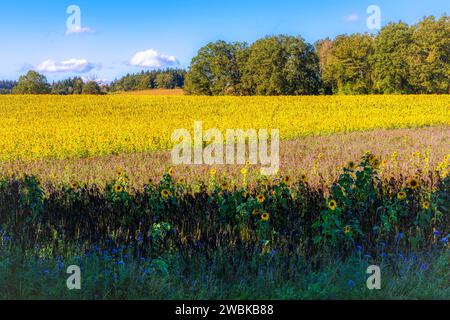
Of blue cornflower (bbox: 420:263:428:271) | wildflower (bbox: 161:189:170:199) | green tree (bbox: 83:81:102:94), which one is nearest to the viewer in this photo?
blue cornflower (bbox: 420:263:428:271)

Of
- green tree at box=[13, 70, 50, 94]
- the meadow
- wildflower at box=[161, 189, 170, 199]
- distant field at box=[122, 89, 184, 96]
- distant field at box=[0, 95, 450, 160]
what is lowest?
the meadow

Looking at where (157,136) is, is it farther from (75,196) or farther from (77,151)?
(75,196)

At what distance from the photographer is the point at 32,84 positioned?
6238 centimetres

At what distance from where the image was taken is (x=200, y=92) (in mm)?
58656

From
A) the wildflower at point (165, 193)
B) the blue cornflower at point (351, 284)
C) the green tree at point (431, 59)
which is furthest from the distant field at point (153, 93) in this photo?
the blue cornflower at point (351, 284)

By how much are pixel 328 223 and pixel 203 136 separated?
12.6m

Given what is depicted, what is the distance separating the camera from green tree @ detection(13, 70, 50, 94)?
6200cm

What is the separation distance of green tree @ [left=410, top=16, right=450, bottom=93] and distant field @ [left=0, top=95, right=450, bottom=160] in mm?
17479

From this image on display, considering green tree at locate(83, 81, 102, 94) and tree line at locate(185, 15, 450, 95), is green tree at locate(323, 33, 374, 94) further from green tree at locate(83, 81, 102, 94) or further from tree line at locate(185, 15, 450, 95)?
green tree at locate(83, 81, 102, 94)

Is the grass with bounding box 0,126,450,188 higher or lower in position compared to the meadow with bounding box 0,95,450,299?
higher

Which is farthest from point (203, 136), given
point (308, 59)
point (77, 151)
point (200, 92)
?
point (308, 59)

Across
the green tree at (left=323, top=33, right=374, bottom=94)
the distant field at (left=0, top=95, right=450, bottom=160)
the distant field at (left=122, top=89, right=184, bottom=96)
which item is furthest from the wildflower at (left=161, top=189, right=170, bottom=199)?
the green tree at (left=323, top=33, right=374, bottom=94)

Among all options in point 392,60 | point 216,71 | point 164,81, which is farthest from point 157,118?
point 164,81

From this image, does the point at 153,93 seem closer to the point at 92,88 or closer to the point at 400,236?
the point at 92,88
